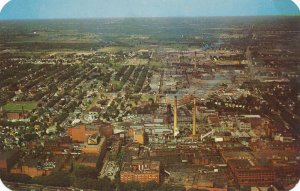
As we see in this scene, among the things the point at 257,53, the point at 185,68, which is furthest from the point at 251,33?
the point at 185,68

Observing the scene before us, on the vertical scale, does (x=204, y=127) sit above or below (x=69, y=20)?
below

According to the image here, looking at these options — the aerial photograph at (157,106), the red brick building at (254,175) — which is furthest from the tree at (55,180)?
the red brick building at (254,175)

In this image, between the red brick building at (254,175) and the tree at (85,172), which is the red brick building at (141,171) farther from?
the red brick building at (254,175)

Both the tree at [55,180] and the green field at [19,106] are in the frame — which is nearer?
the tree at [55,180]

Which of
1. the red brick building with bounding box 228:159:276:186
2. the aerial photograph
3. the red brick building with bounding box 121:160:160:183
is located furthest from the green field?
the red brick building with bounding box 228:159:276:186

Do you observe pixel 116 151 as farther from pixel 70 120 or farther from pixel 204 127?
pixel 204 127

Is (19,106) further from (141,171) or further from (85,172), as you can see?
(141,171)
